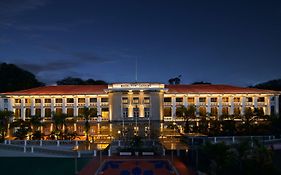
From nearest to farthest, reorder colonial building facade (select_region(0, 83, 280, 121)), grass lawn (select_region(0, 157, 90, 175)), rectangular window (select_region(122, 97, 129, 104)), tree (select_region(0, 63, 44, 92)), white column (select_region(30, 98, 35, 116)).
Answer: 1. grass lawn (select_region(0, 157, 90, 175))
2. rectangular window (select_region(122, 97, 129, 104))
3. colonial building facade (select_region(0, 83, 280, 121))
4. white column (select_region(30, 98, 35, 116))
5. tree (select_region(0, 63, 44, 92))

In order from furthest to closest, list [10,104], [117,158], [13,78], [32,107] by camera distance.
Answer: [13,78] < [32,107] < [10,104] < [117,158]

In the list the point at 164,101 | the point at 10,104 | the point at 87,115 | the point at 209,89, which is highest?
the point at 209,89

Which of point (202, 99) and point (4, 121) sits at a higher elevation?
point (202, 99)

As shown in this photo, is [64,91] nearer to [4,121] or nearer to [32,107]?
[32,107]

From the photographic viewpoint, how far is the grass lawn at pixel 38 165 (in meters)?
32.4

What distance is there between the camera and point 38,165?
36.1 metres

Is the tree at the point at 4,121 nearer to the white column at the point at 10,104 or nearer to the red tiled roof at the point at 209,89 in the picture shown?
the white column at the point at 10,104

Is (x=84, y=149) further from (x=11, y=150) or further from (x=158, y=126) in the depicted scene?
(x=158, y=126)

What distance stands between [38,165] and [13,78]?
44057mm

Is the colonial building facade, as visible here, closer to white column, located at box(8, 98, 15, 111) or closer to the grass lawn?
white column, located at box(8, 98, 15, 111)

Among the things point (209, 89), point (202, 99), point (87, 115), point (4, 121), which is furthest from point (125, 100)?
point (4, 121)

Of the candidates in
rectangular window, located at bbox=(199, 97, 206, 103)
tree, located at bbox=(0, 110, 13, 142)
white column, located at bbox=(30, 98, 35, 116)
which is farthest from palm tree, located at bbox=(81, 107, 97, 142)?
rectangular window, located at bbox=(199, 97, 206, 103)

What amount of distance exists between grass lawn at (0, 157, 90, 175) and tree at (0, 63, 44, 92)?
35865mm

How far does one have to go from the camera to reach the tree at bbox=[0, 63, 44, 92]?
74.6 m
